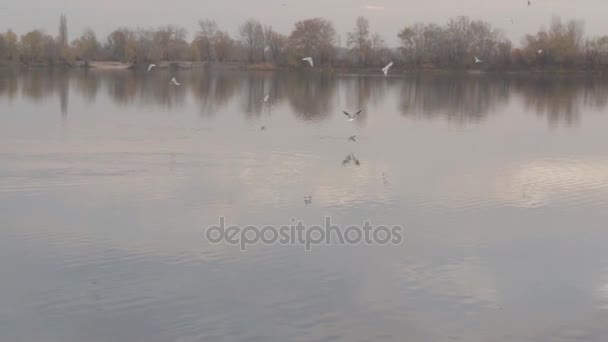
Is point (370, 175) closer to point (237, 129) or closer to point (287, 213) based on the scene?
point (287, 213)

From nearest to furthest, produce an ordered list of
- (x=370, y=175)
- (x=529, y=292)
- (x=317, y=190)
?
1. (x=529, y=292)
2. (x=317, y=190)
3. (x=370, y=175)

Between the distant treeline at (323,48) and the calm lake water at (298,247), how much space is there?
5506 centimetres

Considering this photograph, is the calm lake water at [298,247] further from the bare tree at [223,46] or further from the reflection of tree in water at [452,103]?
the bare tree at [223,46]

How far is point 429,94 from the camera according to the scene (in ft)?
116

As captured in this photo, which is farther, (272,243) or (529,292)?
(272,243)

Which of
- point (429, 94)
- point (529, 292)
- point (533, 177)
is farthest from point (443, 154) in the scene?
point (429, 94)

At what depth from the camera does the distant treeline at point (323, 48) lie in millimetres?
69250

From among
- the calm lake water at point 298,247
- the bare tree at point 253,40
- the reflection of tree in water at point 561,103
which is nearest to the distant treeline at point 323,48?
the bare tree at point 253,40

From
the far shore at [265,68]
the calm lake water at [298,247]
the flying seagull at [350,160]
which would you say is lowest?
the calm lake water at [298,247]

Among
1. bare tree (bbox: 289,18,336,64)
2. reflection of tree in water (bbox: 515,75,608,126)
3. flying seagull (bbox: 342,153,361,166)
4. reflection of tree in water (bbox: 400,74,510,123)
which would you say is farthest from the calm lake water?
bare tree (bbox: 289,18,336,64)

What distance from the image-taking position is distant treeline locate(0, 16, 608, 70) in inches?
2726

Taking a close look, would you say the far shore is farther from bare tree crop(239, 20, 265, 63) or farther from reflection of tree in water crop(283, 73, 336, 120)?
reflection of tree in water crop(283, 73, 336, 120)

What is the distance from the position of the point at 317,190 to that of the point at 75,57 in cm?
7285

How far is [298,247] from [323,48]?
70935mm
